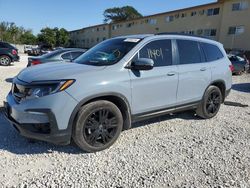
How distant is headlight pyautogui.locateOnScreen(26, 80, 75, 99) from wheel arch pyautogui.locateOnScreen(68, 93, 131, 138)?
12.8 inches

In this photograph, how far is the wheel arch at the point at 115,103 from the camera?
340 cm

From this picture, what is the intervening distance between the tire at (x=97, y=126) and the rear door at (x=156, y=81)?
0.43m

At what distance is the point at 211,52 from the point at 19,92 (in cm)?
420

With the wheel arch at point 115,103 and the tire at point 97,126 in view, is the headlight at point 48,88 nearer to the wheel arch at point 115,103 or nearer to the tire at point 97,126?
the wheel arch at point 115,103

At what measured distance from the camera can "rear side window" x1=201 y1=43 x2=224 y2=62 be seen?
17.6 feet

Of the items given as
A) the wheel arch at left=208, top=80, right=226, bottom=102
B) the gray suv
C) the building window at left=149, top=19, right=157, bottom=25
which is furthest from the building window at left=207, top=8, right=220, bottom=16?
the gray suv

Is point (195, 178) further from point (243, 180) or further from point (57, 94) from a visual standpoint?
point (57, 94)

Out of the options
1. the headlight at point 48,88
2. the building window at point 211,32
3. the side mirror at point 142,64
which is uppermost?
the building window at point 211,32

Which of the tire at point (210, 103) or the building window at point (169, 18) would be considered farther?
the building window at point (169, 18)

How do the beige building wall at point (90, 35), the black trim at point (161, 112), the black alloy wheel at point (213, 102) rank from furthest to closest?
1. the beige building wall at point (90, 35)
2. the black alloy wheel at point (213, 102)
3. the black trim at point (161, 112)

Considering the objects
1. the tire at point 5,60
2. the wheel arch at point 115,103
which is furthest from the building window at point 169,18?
the wheel arch at point 115,103

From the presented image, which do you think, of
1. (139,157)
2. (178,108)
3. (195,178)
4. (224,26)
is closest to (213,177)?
(195,178)

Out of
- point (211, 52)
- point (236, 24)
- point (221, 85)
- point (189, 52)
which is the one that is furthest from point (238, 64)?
point (189, 52)

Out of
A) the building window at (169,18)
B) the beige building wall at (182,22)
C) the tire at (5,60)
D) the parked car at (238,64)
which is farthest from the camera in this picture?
the building window at (169,18)
